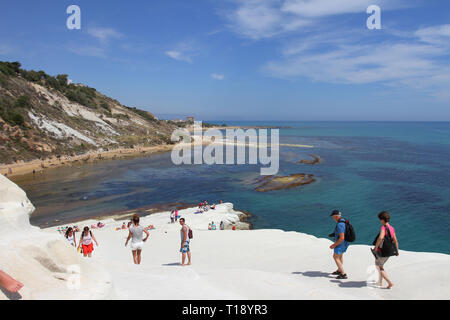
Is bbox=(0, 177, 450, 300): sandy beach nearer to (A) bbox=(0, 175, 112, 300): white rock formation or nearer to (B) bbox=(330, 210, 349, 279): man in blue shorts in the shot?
(A) bbox=(0, 175, 112, 300): white rock formation

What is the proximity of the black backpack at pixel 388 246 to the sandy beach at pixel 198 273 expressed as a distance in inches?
32.5

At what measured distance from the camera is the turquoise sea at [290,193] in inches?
864

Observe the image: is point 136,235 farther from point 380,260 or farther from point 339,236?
point 380,260

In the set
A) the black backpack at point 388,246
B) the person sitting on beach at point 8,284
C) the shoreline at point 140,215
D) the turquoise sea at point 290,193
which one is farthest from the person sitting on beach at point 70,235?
the turquoise sea at point 290,193

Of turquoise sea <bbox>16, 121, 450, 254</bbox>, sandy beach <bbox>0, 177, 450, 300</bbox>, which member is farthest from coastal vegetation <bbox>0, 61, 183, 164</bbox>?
sandy beach <bbox>0, 177, 450, 300</bbox>

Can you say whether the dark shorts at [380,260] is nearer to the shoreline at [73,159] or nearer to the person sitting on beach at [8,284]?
the person sitting on beach at [8,284]

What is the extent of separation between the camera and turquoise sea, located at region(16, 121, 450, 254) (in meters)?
21.9

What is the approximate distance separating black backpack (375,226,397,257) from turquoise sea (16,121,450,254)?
45.2ft

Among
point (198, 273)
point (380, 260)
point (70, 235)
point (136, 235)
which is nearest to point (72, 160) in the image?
point (70, 235)

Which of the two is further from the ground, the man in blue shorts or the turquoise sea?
the man in blue shorts

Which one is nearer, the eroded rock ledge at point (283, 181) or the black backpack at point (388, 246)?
the black backpack at point (388, 246)

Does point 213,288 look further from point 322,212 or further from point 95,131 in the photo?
point 95,131

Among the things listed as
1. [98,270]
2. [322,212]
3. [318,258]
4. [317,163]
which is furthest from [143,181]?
[98,270]

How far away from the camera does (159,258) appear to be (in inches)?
446
